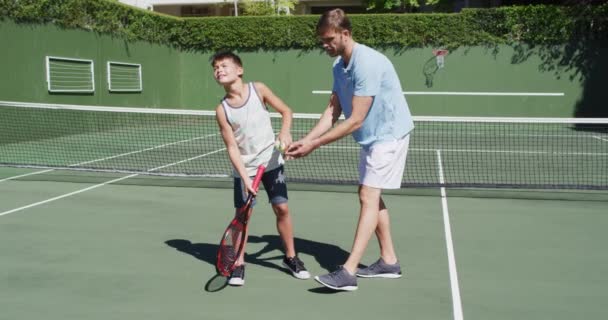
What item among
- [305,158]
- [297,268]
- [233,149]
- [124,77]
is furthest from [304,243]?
[124,77]

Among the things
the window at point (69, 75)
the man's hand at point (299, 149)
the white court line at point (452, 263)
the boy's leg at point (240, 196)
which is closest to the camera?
the white court line at point (452, 263)

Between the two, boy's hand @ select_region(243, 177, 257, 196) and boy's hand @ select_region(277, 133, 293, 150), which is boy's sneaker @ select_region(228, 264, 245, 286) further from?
boy's hand @ select_region(277, 133, 293, 150)

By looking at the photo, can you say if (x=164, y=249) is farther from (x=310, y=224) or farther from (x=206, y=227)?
(x=310, y=224)

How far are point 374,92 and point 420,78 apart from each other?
16057 mm

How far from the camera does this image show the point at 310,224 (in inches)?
217

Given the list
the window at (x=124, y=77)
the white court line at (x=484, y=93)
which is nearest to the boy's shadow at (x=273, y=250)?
the window at (x=124, y=77)

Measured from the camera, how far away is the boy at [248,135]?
12.2ft

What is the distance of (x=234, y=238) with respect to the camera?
374 cm

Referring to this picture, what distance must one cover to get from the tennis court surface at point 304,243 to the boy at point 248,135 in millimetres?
410

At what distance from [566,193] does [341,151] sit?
205 inches

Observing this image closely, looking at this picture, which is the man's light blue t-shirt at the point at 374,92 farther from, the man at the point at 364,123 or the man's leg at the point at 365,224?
the man's leg at the point at 365,224

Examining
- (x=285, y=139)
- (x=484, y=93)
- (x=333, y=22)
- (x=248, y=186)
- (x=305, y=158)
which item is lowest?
(x=305, y=158)

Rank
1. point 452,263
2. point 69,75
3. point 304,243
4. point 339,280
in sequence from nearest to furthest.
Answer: point 339,280 → point 452,263 → point 304,243 → point 69,75

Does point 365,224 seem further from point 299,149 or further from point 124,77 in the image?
point 124,77
